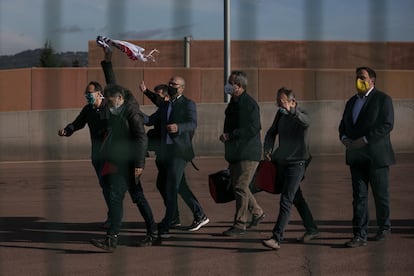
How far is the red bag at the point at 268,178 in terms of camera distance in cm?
645

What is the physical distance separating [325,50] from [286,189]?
319 cm

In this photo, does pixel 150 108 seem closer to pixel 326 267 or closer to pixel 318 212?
pixel 318 212

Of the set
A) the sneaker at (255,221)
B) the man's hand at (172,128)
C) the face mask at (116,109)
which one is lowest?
the sneaker at (255,221)

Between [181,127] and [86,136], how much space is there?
28.8 ft

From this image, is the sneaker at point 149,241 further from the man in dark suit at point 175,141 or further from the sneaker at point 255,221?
the sneaker at point 255,221

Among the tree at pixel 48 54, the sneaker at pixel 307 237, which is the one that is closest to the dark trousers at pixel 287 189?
the sneaker at pixel 307 237

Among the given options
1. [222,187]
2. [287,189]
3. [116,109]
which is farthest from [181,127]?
[287,189]

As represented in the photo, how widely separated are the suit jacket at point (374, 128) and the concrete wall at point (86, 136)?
7172 millimetres

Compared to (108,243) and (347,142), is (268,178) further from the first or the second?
(108,243)

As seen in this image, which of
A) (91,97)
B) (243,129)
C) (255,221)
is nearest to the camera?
(243,129)

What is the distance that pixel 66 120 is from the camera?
46.8 ft

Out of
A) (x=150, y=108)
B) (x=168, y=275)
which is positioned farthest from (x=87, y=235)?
(x=150, y=108)

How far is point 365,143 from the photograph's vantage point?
20.2 feet

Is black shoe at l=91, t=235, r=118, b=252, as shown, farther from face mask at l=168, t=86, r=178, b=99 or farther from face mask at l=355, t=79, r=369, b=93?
face mask at l=355, t=79, r=369, b=93
